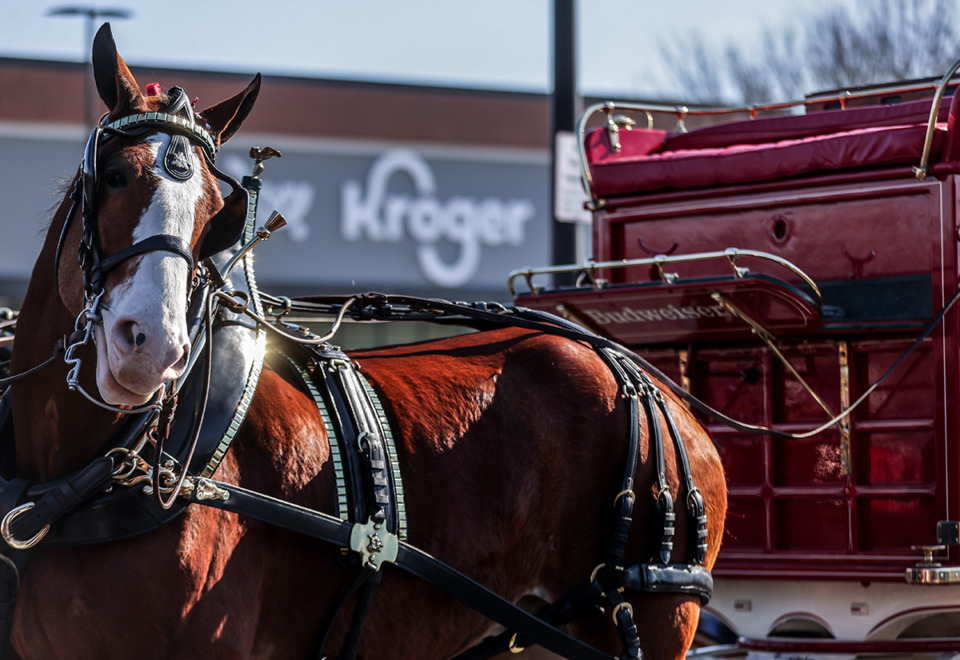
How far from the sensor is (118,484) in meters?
2.63

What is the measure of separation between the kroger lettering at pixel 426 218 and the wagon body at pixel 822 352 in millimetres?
16168

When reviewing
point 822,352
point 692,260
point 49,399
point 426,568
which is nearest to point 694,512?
point 426,568

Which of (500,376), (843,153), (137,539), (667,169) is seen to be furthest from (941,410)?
(137,539)

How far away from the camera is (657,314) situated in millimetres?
4750

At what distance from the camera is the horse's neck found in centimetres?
267

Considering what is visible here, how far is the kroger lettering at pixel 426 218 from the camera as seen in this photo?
69.5 feet

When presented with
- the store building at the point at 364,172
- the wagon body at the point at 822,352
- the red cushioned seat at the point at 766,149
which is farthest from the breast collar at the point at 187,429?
the store building at the point at 364,172

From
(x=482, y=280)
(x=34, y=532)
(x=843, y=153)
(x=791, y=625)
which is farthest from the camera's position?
(x=482, y=280)

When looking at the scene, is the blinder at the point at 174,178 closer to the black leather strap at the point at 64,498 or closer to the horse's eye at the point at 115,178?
the horse's eye at the point at 115,178

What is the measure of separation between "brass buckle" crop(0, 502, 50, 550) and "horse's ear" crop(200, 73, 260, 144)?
3.18 ft

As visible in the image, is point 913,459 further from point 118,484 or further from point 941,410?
point 118,484

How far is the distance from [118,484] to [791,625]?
3355 mm

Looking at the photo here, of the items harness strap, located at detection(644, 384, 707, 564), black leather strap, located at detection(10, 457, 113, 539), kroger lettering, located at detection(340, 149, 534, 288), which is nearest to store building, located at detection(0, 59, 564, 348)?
kroger lettering, located at detection(340, 149, 534, 288)

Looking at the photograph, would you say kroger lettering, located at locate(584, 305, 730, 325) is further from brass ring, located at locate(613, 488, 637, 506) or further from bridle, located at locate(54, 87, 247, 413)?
bridle, located at locate(54, 87, 247, 413)
